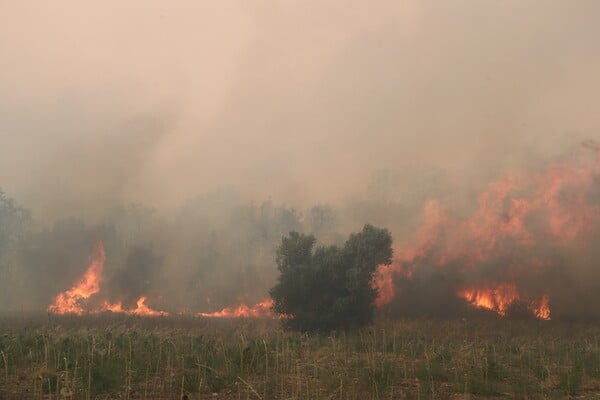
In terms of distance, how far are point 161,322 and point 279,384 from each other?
1562 inches

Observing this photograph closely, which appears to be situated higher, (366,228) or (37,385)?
(366,228)

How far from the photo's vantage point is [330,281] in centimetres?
4297

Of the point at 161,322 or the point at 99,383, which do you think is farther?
the point at 161,322

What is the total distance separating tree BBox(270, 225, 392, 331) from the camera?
40906 mm

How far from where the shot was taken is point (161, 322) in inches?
1982

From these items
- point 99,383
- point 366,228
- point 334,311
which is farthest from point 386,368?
point 366,228

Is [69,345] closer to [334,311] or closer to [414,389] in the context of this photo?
[414,389]

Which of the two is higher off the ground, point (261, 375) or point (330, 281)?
point (330, 281)

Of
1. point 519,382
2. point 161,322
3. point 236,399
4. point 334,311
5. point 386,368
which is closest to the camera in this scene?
point 236,399

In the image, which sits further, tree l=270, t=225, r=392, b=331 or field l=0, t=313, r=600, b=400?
tree l=270, t=225, r=392, b=331

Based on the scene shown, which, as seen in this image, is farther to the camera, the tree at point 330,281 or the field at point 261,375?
the tree at point 330,281

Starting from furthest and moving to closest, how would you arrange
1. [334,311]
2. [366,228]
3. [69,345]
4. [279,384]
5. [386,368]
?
[366,228] → [334,311] → [69,345] → [386,368] → [279,384]

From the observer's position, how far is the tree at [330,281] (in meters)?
40.9

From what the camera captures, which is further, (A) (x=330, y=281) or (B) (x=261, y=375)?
(A) (x=330, y=281)
